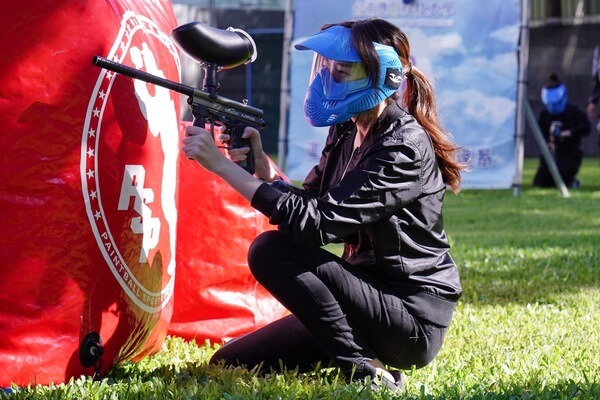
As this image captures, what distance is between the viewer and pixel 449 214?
9.80 m

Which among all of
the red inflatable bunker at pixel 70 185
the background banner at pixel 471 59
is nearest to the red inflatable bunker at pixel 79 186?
the red inflatable bunker at pixel 70 185

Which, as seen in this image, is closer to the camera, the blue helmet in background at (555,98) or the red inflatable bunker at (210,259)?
the red inflatable bunker at (210,259)

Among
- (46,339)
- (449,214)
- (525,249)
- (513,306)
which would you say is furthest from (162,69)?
(449,214)

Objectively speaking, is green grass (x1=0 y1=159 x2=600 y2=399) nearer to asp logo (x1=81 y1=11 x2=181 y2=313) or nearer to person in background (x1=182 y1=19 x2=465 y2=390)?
person in background (x1=182 y1=19 x2=465 y2=390)

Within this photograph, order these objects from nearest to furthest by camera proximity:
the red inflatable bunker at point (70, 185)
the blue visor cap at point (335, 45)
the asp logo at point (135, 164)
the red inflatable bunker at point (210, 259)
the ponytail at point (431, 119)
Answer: the red inflatable bunker at point (70, 185) < the asp logo at point (135, 164) < the blue visor cap at point (335, 45) < the ponytail at point (431, 119) < the red inflatable bunker at point (210, 259)

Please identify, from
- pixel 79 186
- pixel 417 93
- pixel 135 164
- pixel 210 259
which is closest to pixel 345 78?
pixel 417 93

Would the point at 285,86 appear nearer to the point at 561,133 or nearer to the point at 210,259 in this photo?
the point at 561,133

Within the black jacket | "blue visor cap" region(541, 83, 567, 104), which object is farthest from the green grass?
"blue visor cap" region(541, 83, 567, 104)

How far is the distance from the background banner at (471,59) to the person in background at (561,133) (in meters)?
2.60

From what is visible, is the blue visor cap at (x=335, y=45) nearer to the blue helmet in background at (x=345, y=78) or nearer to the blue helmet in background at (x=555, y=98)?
the blue helmet in background at (x=345, y=78)

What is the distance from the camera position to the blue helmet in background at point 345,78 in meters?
3.11

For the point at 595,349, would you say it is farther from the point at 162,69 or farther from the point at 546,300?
the point at 162,69

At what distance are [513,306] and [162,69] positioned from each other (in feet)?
7.53

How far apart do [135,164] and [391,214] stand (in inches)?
30.9
